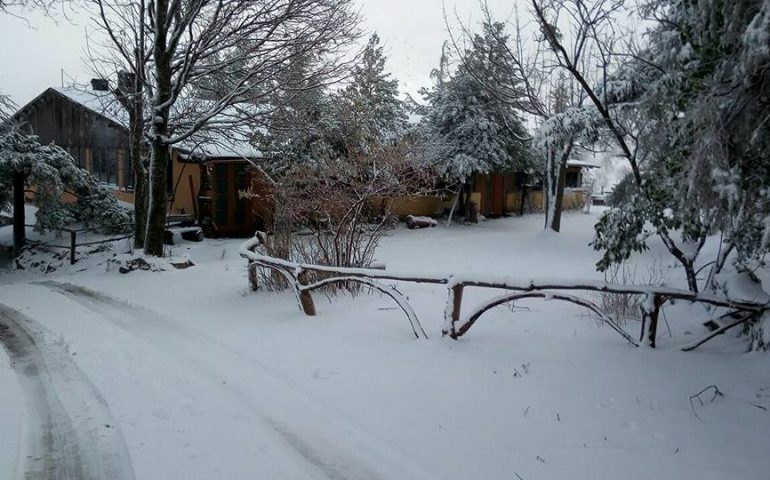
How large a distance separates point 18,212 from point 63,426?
16.3m

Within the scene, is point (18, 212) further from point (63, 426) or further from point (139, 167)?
point (63, 426)

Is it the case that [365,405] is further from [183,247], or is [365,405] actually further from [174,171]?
[174,171]

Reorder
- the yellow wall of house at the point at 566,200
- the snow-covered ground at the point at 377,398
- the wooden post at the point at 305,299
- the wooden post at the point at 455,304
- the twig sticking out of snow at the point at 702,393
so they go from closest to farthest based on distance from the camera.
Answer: the snow-covered ground at the point at 377,398 < the twig sticking out of snow at the point at 702,393 < the wooden post at the point at 455,304 < the wooden post at the point at 305,299 < the yellow wall of house at the point at 566,200

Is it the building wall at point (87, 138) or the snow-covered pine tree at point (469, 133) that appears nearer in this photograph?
the snow-covered pine tree at point (469, 133)

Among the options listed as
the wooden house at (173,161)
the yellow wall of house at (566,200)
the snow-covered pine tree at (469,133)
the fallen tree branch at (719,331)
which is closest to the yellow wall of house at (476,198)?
the snow-covered pine tree at (469,133)

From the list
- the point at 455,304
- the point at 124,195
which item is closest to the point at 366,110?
the point at 455,304

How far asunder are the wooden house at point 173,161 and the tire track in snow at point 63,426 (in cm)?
1167

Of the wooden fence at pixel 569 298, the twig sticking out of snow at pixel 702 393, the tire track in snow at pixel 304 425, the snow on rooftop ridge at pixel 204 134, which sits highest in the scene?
the snow on rooftop ridge at pixel 204 134

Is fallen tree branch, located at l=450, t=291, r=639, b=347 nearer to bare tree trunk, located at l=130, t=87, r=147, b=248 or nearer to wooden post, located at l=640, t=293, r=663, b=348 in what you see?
wooden post, located at l=640, t=293, r=663, b=348

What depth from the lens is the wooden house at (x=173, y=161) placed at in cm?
1902

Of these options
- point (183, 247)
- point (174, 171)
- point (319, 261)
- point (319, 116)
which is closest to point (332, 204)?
point (319, 261)

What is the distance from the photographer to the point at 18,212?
17.0 metres

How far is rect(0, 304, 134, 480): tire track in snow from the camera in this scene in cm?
329

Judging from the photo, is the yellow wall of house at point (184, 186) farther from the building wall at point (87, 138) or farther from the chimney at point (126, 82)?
the chimney at point (126, 82)
